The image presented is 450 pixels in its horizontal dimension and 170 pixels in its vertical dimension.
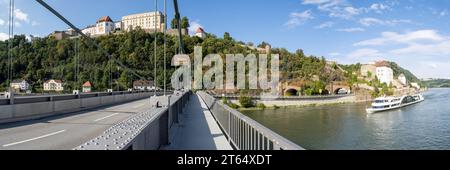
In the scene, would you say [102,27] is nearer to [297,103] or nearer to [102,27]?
[102,27]

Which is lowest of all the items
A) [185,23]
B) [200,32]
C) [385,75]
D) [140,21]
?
[385,75]

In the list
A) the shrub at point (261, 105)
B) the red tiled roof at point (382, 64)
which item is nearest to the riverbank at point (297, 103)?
the shrub at point (261, 105)

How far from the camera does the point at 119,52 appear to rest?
280ft

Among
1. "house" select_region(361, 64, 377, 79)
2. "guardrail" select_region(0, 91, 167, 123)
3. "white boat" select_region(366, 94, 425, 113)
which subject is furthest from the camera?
"house" select_region(361, 64, 377, 79)

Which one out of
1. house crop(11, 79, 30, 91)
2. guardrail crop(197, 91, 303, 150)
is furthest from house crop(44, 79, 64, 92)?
guardrail crop(197, 91, 303, 150)

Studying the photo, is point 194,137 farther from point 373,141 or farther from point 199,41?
→ point 199,41

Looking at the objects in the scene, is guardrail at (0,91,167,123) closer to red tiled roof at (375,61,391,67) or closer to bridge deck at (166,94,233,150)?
bridge deck at (166,94,233,150)

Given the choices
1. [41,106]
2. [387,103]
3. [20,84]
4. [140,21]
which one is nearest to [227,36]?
[140,21]

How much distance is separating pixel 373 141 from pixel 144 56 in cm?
6419

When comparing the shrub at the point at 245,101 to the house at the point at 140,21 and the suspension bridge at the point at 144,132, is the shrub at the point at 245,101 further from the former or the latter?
the house at the point at 140,21

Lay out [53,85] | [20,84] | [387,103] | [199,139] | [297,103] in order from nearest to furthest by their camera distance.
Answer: [199,139], [20,84], [53,85], [387,103], [297,103]

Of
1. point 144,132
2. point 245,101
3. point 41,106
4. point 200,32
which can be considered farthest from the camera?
point 200,32
